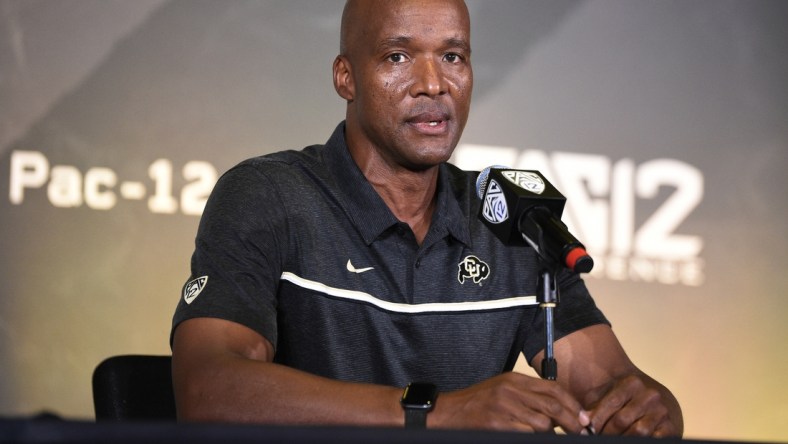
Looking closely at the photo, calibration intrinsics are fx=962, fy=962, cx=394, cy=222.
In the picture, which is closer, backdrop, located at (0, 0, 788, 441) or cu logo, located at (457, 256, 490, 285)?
cu logo, located at (457, 256, 490, 285)

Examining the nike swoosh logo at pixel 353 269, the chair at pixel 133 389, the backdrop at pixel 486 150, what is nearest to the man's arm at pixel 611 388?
the nike swoosh logo at pixel 353 269

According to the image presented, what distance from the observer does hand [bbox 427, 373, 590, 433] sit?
5.25 ft

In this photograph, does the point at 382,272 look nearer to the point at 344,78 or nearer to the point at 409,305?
the point at 409,305

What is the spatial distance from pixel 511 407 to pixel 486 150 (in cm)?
253

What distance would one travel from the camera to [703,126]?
4.30 m

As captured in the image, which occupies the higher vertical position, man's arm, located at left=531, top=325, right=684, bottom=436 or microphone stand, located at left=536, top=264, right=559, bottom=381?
microphone stand, located at left=536, top=264, right=559, bottom=381

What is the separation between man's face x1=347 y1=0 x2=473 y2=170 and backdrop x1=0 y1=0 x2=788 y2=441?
1.62 m

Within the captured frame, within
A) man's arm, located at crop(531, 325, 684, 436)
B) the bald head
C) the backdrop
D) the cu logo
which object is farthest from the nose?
the backdrop

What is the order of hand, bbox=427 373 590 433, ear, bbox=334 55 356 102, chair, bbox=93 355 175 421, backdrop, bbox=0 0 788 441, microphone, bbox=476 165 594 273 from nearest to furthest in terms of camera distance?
1. microphone, bbox=476 165 594 273
2. hand, bbox=427 373 590 433
3. chair, bbox=93 355 175 421
4. ear, bbox=334 55 356 102
5. backdrop, bbox=0 0 788 441

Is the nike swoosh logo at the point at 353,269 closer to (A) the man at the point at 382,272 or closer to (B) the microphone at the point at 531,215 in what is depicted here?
(A) the man at the point at 382,272

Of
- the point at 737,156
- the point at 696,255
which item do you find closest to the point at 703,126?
Answer: the point at 737,156

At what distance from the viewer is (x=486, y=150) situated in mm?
4055

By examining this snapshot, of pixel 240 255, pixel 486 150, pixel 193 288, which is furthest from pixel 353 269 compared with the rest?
pixel 486 150

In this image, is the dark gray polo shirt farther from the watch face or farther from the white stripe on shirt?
the watch face
